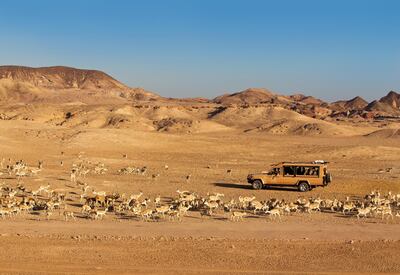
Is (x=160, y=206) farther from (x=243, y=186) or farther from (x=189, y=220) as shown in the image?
(x=243, y=186)

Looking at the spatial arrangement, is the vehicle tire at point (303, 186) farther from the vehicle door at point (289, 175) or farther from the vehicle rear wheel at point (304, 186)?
the vehicle door at point (289, 175)

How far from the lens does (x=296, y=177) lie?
109 feet

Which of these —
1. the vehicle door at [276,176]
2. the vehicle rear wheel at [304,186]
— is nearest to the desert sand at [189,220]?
the vehicle rear wheel at [304,186]

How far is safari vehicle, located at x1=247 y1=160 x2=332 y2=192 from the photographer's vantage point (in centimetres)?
3316

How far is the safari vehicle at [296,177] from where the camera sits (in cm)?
3316

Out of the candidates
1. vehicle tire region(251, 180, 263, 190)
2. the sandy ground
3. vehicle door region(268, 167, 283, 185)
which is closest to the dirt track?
the sandy ground

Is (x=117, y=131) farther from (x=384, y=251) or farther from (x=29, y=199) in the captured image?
(x=384, y=251)

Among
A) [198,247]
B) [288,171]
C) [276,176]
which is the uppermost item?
[288,171]

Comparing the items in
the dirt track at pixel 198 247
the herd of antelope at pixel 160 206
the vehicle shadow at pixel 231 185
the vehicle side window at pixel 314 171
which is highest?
the vehicle side window at pixel 314 171

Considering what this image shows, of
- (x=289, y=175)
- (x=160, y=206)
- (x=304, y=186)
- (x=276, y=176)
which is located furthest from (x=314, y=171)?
(x=160, y=206)

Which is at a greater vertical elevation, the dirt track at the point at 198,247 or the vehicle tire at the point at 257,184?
the vehicle tire at the point at 257,184

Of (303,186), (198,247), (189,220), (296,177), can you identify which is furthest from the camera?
(296,177)

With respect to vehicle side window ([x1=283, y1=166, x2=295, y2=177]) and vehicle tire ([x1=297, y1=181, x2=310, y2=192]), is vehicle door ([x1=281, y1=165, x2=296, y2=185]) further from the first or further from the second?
vehicle tire ([x1=297, y1=181, x2=310, y2=192])

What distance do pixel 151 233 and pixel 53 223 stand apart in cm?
408
